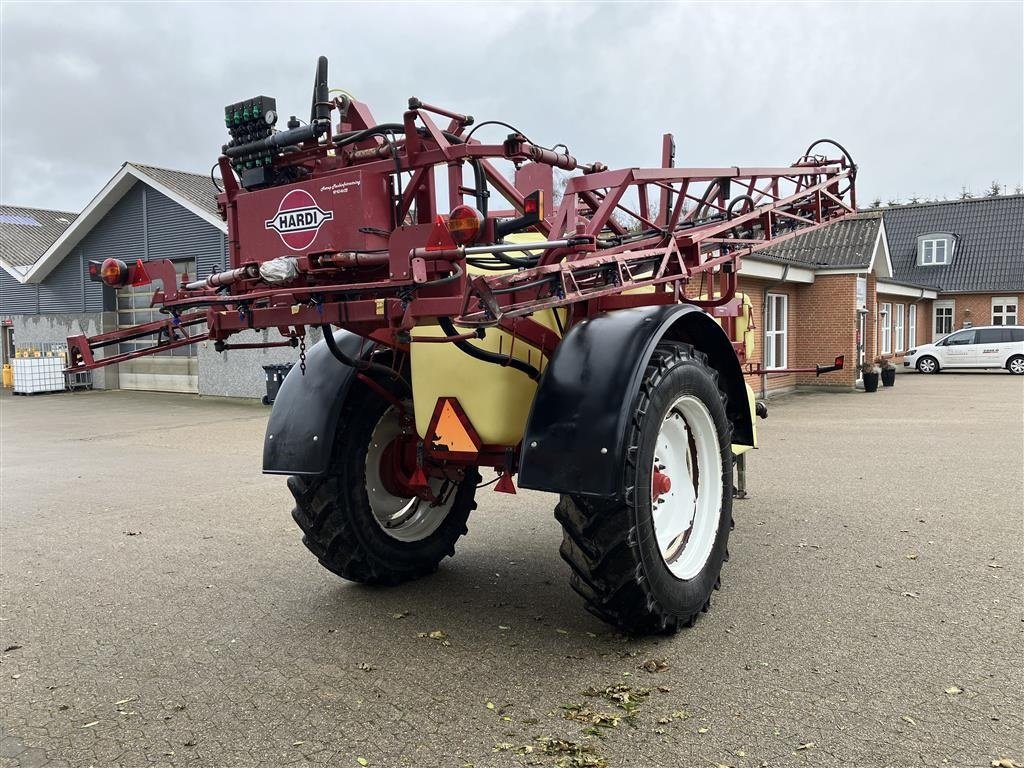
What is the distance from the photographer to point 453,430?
4062 mm

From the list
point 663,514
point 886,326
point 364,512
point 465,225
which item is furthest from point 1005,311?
point 465,225

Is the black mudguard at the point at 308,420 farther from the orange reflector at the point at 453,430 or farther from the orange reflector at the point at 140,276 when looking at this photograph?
the orange reflector at the point at 140,276

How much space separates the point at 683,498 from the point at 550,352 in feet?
3.38

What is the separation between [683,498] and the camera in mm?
4316

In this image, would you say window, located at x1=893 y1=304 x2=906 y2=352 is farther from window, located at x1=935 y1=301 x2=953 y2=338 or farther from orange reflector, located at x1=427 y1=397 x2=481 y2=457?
orange reflector, located at x1=427 y1=397 x2=481 y2=457

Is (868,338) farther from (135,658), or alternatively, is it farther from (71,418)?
(135,658)

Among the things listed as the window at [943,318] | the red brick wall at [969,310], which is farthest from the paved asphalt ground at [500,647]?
the window at [943,318]

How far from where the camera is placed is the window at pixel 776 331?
18.5 meters

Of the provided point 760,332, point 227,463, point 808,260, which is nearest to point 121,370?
point 227,463

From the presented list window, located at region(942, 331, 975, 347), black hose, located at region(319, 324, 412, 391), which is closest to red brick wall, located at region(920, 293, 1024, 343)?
window, located at region(942, 331, 975, 347)

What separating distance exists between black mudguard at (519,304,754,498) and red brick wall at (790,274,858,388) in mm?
17250

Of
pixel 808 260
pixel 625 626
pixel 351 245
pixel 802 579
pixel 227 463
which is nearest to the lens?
pixel 351 245

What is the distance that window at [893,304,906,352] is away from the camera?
28.2 meters

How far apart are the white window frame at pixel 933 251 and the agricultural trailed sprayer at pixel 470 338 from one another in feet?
112
